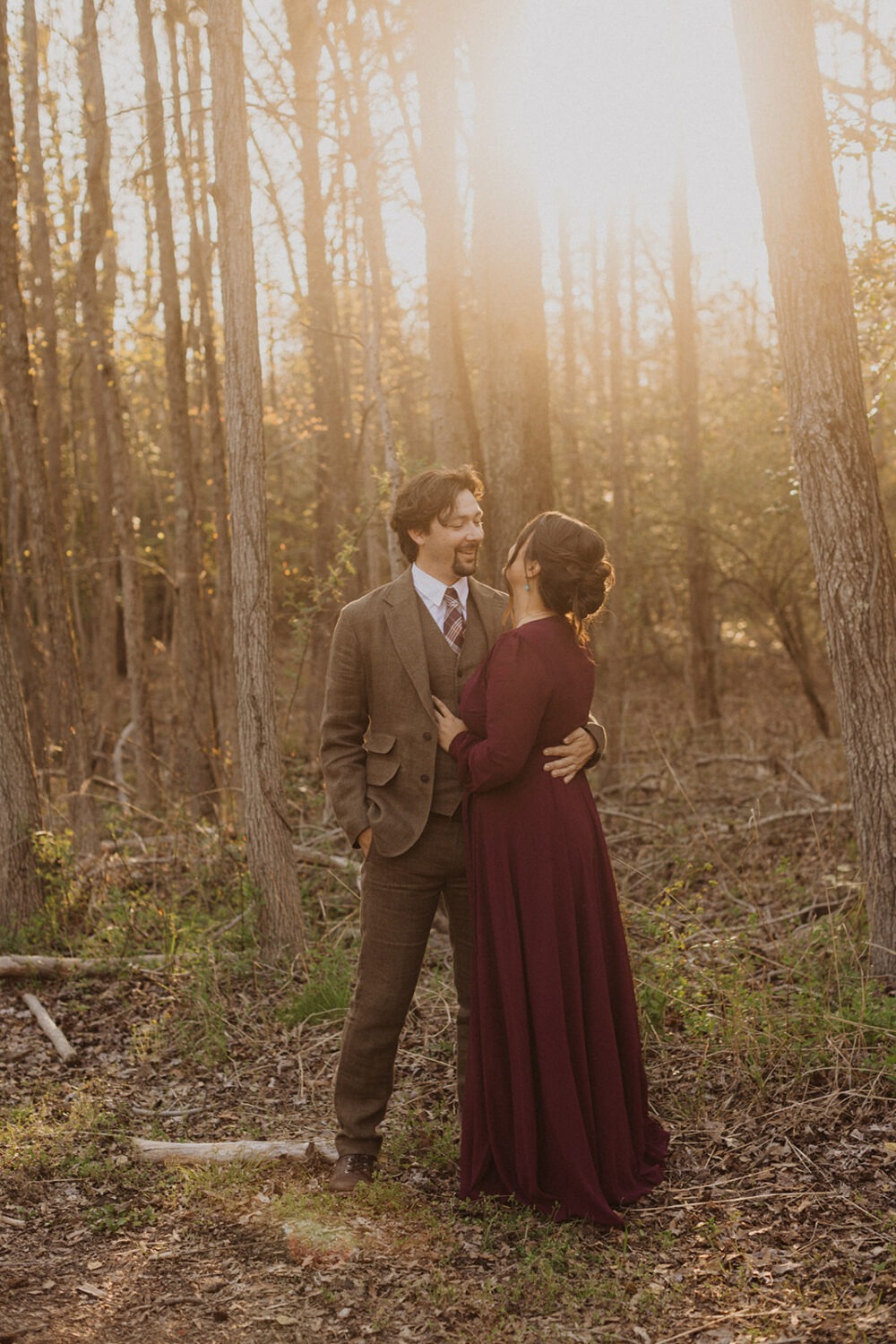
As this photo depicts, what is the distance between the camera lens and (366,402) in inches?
501

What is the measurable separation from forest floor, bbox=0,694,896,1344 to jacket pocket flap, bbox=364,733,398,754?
143 cm

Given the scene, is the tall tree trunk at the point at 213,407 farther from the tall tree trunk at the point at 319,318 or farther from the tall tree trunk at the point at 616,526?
the tall tree trunk at the point at 616,526

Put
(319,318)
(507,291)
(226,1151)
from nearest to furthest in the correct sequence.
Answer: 1. (226,1151)
2. (507,291)
3. (319,318)

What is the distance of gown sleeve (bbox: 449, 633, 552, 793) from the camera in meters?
3.81

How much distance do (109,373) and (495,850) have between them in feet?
30.2

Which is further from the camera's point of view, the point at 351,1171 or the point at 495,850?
the point at 351,1171

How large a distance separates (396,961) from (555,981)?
0.58 metres

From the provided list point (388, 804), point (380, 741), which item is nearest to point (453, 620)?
point (380, 741)

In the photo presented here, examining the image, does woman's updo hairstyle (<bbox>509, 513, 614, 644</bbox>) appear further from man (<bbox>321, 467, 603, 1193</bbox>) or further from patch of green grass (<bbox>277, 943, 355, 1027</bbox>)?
patch of green grass (<bbox>277, 943, 355, 1027</bbox>)

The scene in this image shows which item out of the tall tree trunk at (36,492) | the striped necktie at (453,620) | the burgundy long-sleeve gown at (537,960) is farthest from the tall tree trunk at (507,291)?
the tall tree trunk at (36,492)

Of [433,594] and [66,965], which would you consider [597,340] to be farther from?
[433,594]

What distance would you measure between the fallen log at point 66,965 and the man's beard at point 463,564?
3641 mm

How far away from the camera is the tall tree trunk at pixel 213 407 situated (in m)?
11.2

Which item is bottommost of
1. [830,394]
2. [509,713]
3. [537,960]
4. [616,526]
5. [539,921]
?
[537,960]
